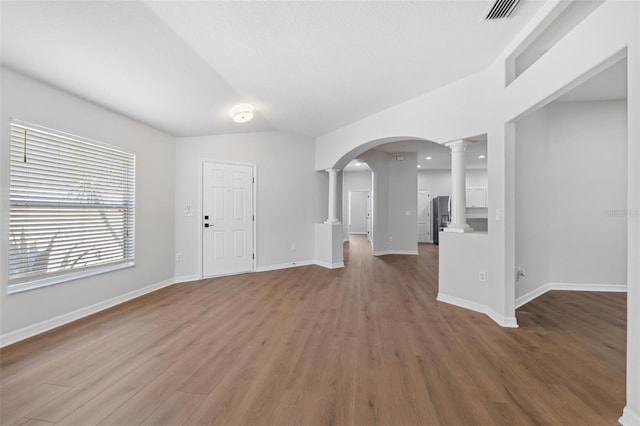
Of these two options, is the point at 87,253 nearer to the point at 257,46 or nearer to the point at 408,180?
the point at 257,46

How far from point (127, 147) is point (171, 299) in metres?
2.09

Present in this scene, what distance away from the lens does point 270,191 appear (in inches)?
197

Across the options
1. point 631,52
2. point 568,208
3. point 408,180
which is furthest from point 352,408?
point 408,180

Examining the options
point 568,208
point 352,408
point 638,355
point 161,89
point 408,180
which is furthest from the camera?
point 408,180

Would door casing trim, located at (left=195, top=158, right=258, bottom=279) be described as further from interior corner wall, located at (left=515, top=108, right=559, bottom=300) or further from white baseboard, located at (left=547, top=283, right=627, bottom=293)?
white baseboard, located at (left=547, top=283, right=627, bottom=293)

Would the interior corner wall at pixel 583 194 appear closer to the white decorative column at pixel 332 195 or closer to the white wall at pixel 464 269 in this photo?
the white wall at pixel 464 269

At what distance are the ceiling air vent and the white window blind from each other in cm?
409

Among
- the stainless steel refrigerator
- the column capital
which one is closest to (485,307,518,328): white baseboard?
the column capital

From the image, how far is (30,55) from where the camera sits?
6.70ft

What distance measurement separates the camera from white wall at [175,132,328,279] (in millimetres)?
4215

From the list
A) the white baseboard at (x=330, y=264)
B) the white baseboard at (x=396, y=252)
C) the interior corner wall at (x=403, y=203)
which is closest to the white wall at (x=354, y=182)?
the interior corner wall at (x=403, y=203)

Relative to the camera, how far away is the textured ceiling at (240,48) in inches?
74.6

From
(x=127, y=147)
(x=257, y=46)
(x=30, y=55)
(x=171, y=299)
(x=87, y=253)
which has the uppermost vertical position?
(x=257, y=46)

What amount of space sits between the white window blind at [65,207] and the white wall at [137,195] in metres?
0.08
